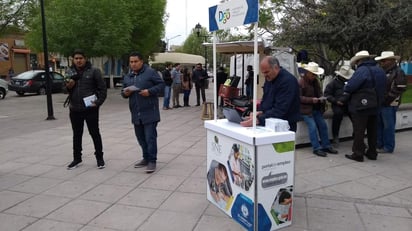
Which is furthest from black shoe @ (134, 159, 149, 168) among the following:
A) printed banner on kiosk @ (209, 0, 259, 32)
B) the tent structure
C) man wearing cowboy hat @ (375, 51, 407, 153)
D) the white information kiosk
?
the tent structure

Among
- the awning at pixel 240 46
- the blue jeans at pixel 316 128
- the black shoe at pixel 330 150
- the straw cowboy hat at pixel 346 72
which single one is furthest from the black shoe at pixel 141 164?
the awning at pixel 240 46

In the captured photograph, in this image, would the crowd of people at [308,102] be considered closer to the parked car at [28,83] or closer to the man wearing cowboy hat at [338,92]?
the man wearing cowboy hat at [338,92]

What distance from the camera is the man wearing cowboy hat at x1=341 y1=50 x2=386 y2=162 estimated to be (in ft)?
18.6

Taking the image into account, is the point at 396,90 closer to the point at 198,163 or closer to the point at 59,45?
the point at 198,163

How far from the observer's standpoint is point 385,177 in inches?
203

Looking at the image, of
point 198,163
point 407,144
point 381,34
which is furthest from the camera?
point 381,34

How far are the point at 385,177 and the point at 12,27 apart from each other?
79.2 feet

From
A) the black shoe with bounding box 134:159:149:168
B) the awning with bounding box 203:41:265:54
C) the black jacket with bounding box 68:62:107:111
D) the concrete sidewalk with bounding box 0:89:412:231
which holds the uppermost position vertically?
the awning with bounding box 203:41:265:54

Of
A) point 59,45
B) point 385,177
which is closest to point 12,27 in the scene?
point 59,45

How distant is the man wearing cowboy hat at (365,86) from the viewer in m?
5.66

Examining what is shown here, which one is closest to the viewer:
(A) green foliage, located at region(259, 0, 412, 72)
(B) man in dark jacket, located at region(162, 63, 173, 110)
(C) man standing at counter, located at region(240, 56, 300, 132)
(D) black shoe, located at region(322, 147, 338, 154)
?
(C) man standing at counter, located at region(240, 56, 300, 132)

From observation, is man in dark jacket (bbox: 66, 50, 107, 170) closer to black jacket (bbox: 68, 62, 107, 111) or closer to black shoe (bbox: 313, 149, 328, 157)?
black jacket (bbox: 68, 62, 107, 111)

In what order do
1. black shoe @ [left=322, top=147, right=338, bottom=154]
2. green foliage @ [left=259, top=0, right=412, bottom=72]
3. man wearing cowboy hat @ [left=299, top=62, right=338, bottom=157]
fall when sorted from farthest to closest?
green foliage @ [left=259, top=0, right=412, bottom=72] → black shoe @ [left=322, top=147, right=338, bottom=154] → man wearing cowboy hat @ [left=299, top=62, right=338, bottom=157]

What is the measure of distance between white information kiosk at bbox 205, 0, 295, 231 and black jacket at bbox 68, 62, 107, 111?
102 inches
